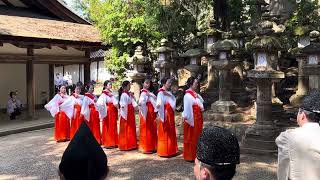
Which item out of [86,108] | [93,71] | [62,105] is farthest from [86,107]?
[93,71]

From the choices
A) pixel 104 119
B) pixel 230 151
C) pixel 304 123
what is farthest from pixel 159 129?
pixel 230 151

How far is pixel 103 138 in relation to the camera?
10242 millimetres

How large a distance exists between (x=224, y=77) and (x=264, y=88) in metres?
2.02

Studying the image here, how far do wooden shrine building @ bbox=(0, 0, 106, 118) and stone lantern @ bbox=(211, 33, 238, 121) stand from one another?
5.67 metres

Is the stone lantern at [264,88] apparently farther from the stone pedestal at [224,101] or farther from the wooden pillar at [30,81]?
the wooden pillar at [30,81]

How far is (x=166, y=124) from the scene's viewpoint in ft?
28.7

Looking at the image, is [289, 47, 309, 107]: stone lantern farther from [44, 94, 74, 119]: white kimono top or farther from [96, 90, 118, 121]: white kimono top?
[44, 94, 74, 119]: white kimono top

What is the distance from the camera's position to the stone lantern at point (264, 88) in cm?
901

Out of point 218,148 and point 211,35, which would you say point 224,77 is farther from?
point 218,148

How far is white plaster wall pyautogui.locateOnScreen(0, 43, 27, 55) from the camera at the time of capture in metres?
13.7

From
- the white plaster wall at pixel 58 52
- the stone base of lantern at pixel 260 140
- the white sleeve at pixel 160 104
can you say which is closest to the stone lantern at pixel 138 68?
the white plaster wall at pixel 58 52

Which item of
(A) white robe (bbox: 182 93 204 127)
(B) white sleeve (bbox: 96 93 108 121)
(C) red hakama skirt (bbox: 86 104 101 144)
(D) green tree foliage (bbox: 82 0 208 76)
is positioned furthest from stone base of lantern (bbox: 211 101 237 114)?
(D) green tree foliage (bbox: 82 0 208 76)

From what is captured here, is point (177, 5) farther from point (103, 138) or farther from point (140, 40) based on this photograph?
point (103, 138)

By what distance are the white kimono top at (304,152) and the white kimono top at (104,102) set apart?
702 centimetres
